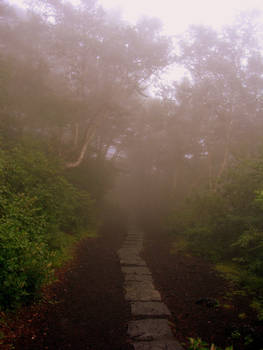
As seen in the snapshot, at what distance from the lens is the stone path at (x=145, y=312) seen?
13.1 ft

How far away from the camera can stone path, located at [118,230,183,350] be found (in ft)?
13.1

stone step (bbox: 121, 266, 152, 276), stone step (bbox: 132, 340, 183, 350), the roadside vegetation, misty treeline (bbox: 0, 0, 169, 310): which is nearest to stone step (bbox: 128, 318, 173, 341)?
stone step (bbox: 132, 340, 183, 350)

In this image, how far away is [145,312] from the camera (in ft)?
16.6

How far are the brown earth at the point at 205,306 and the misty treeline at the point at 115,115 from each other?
87 cm

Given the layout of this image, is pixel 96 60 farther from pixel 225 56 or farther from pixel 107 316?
pixel 107 316

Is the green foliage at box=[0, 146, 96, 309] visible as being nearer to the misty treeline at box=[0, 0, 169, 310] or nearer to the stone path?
the misty treeline at box=[0, 0, 169, 310]

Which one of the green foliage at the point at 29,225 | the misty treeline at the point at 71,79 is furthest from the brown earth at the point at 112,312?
the misty treeline at the point at 71,79

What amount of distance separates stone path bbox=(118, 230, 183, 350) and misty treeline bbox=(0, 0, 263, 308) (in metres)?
1.86

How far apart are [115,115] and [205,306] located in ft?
40.3

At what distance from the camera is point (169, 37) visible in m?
15.8

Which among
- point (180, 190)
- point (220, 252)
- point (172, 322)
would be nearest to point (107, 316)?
point (172, 322)

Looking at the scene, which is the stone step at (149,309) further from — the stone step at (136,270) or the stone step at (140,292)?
the stone step at (136,270)

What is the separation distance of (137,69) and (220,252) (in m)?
10.5

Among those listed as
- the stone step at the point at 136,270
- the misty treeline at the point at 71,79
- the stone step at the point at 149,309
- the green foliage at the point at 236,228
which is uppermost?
the misty treeline at the point at 71,79
